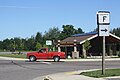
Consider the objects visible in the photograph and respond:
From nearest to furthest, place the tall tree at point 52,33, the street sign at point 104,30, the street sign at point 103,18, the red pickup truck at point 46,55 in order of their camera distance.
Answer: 1. the street sign at point 103,18
2. the street sign at point 104,30
3. the red pickup truck at point 46,55
4. the tall tree at point 52,33

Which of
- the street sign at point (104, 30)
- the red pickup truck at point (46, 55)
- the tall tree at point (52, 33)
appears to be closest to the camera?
the street sign at point (104, 30)

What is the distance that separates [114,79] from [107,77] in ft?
3.16

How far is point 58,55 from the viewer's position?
4078 centimetres

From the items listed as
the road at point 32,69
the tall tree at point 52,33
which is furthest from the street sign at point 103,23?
the tall tree at point 52,33

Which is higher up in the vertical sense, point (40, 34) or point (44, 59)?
point (40, 34)

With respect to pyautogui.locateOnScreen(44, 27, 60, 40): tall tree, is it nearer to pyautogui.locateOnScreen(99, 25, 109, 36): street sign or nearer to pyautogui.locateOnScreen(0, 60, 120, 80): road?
pyautogui.locateOnScreen(0, 60, 120, 80): road

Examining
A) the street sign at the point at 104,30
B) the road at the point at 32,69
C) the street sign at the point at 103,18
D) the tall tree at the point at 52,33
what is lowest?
the road at the point at 32,69

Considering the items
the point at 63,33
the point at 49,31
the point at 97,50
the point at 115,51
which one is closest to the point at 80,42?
the point at 97,50

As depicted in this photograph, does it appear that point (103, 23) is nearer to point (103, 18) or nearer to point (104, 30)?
point (103, 18)

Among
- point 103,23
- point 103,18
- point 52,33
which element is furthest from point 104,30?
point 52,33

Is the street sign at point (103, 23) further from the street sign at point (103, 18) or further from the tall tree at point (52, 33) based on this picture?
the tall tree at point (52, 33)

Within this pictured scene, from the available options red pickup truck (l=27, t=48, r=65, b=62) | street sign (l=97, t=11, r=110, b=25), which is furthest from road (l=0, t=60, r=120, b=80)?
red pickup truck (l=27, t=48, r=65, b=62)

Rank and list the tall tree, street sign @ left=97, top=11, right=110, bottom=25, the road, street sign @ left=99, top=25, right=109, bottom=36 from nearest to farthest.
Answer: street sign @ left=97, top=11, right=110, bottom=25 → street sign @ left=99, top=25, right=109, bottom=36 → the road → the tall tree

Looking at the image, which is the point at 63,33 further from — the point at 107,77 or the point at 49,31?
the point at 107,77
